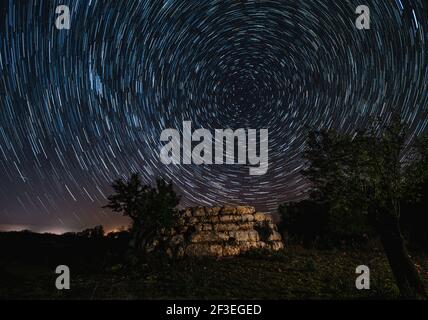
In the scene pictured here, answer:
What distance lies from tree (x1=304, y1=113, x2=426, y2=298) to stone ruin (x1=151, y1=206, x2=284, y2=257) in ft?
32.1

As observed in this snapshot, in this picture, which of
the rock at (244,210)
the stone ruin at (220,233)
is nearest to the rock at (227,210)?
the stone ruin at (220,233)

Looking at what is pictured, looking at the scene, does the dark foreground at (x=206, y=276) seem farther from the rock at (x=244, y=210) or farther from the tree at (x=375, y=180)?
the rock at (x=244, y=210)

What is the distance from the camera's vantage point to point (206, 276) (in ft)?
63.7

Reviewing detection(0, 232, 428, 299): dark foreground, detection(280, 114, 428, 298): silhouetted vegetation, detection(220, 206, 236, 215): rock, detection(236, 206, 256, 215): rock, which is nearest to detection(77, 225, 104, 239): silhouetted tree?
detection(0, 232, 428, 299): dark foreground

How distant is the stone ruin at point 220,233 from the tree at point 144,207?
1.01 metres

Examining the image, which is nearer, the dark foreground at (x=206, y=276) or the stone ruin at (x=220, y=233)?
the dark foreground at (x=206, y=276)

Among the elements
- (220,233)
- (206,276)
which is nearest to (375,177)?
(206,276)

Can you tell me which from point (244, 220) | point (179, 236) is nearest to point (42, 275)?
point (179, 236)

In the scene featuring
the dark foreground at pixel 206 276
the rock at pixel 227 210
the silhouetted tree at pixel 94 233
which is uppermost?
the rock at pixel 227 210

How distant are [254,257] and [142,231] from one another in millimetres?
8485

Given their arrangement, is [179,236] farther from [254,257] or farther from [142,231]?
[254,257]

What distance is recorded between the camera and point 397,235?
17422 mm

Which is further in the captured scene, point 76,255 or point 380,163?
point 76,255

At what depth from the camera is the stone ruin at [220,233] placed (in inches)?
998
